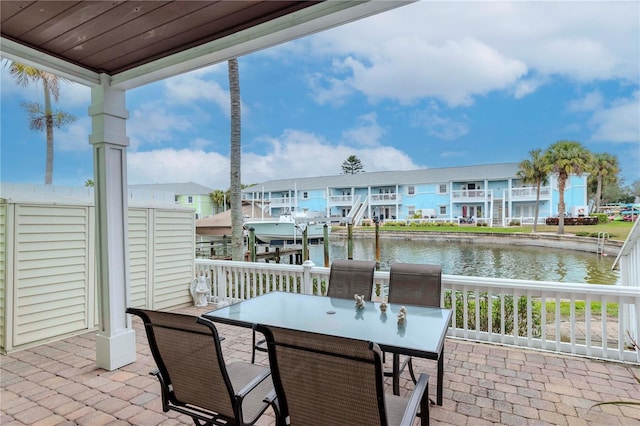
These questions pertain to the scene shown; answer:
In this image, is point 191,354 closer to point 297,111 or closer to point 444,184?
point 444,184

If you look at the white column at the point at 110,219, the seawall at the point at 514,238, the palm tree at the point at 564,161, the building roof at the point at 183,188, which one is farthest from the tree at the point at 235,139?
the building roof at the point at 183,188

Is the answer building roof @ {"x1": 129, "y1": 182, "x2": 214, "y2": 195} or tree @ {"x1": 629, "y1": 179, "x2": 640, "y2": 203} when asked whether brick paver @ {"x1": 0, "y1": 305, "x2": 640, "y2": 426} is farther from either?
tree @ {"x1": 629, "y1": 179, "x2": 640, "y2": 203}

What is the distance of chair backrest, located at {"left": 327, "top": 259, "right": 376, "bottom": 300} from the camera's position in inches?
144

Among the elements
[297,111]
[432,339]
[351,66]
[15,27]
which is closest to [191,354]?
[432,339]

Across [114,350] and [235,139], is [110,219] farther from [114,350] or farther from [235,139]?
[235,139]

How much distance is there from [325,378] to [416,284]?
2068 mm

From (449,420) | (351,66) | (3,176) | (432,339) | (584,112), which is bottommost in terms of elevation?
(449,420)

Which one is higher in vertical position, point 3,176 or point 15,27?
point 15,27

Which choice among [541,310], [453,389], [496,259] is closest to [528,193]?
[496,259]

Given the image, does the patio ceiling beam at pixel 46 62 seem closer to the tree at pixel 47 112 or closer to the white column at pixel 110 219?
the white column at pixel 110 219

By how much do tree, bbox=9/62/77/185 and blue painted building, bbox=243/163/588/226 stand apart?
39.5 feet

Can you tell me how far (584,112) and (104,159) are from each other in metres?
50.6

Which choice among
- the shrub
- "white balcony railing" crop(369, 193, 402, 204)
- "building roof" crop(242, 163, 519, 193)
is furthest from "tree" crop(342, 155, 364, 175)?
the shrub

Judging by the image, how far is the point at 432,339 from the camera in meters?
2.20
